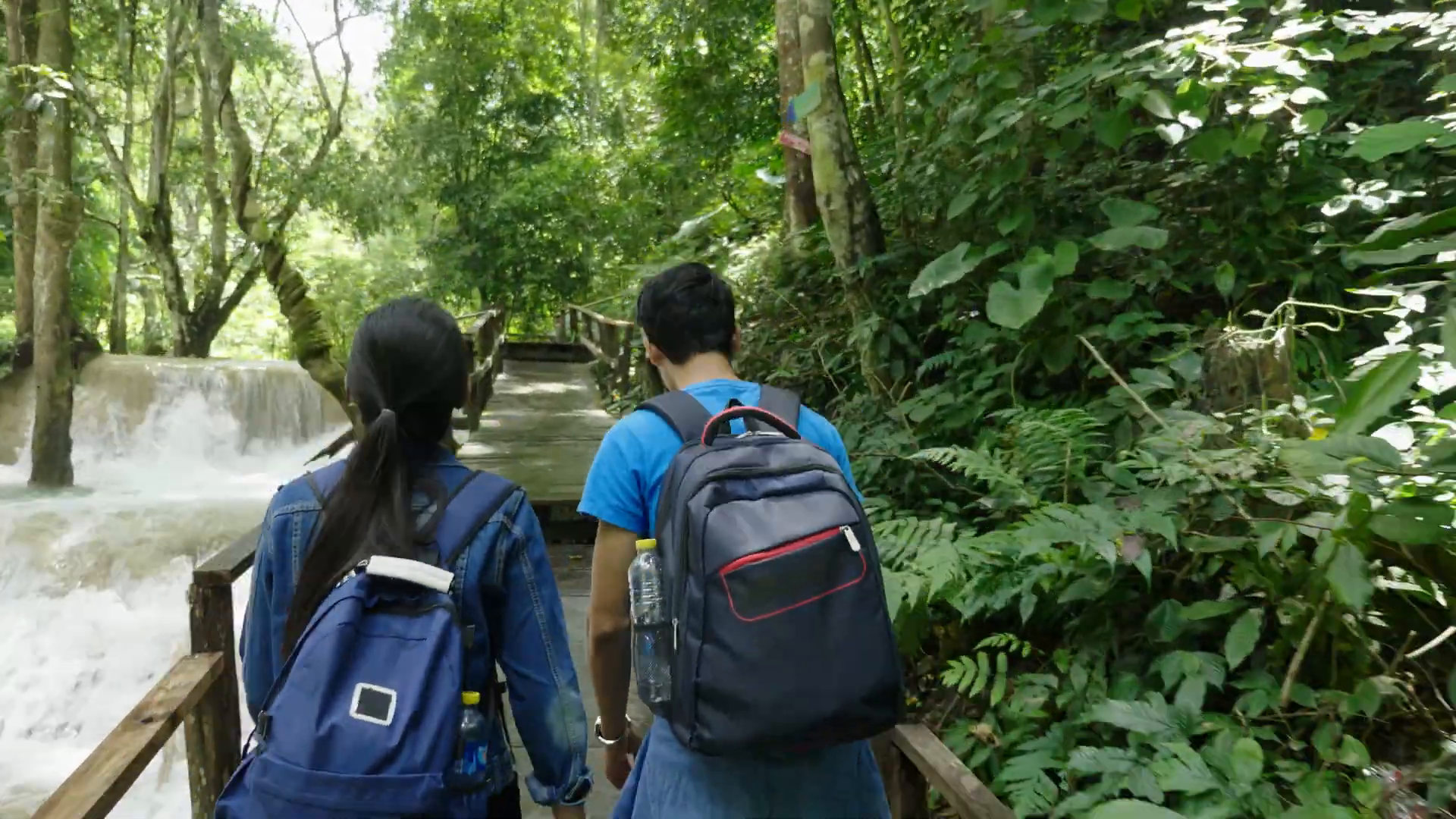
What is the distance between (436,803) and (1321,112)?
3.15 metres

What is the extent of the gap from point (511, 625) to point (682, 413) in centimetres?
46

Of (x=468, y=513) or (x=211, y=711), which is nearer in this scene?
(x=468, y=513)

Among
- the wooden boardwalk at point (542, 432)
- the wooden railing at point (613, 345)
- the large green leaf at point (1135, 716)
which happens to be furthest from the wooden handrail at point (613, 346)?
the large green leaf at point (1135, 716)

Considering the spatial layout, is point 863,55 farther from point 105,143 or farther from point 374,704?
point 105,143

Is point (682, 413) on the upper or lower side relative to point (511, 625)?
upper

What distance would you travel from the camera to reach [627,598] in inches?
63.9

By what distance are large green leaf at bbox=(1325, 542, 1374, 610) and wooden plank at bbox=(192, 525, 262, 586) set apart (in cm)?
265

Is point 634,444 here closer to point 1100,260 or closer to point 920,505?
point 920,505

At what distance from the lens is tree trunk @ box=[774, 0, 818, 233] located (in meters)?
4.92

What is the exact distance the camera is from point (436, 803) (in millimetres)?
1272

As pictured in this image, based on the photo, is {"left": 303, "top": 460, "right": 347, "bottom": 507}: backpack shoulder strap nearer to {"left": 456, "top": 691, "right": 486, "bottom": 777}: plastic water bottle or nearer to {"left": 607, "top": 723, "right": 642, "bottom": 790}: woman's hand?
{"left": 456, "top": 691, "right": 486, "bottom": 777}: plastic water bottle

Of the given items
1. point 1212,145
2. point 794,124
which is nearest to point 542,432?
point 794,124

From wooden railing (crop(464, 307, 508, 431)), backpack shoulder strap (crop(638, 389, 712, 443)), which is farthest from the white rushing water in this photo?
backpack shoulder strap (crop(638, 389, 712, 443))

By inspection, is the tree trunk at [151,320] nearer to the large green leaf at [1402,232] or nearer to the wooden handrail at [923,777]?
the wooden handrail at [923,777]
